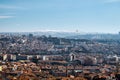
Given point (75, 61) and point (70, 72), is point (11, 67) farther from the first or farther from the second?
point (75, 61)

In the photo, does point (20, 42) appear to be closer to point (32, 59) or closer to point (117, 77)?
point (32, 59)

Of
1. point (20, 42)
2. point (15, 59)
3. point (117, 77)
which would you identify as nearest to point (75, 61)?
point (15, 59)

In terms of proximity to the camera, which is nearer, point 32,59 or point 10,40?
point 32,59

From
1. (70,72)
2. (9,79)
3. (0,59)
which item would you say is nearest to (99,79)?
(9,79)

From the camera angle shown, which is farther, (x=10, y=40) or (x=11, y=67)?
(x=10, y=40)

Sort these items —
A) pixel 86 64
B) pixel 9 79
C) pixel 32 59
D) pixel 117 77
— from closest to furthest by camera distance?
1. pixel 9 79
2. pixel 117 77
3. pixel 86 64
4. pixel 32 59

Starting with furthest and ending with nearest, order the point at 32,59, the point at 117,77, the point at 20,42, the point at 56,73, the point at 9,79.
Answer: the point at 20,42
the point at 32,59
the point at 56,73
the point at 117,77
the point at 9,79

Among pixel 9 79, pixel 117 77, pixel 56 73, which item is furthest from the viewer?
pixel 56 73

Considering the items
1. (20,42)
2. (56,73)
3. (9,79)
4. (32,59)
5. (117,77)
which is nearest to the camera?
(9,79)
